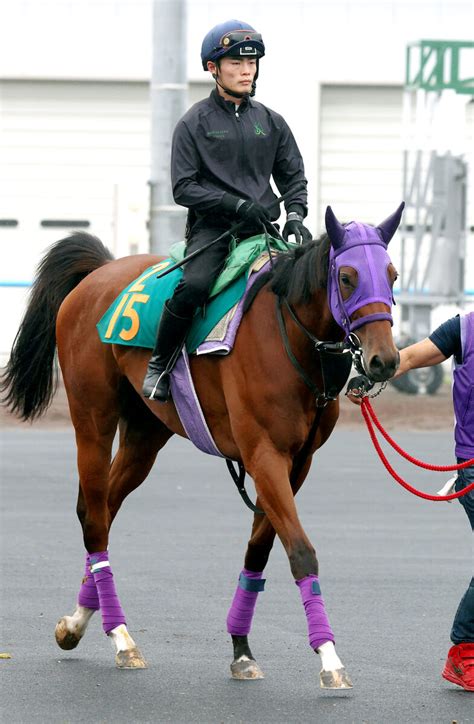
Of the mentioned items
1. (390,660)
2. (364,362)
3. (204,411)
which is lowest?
(390,660)

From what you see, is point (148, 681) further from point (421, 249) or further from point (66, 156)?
point (66, 156)

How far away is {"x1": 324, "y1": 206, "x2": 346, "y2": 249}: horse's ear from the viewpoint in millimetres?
6680

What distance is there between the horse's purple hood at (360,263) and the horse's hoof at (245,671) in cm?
167

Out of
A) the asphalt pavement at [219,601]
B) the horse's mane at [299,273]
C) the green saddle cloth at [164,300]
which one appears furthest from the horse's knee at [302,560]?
the green saddle cloth at [164,300]

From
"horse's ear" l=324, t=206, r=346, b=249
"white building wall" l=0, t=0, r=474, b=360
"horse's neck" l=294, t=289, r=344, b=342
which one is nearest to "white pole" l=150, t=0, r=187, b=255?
"white building wall" l=0, t=0, r=474, b=360

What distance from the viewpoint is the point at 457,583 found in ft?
32.3

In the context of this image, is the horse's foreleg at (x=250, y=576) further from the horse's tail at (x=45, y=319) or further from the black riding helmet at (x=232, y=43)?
the horse's tail at (x=45, y=319)

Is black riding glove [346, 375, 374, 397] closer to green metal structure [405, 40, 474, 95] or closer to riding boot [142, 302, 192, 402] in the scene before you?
riding boot [142, 302, 192, 402]

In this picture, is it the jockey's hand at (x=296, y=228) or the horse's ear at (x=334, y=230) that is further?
the jockey's hand at (x=296, y=228)

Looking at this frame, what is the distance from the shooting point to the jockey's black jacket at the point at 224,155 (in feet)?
25.2

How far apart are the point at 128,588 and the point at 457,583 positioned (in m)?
2.01

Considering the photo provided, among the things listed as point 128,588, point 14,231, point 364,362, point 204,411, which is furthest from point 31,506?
point 14,231

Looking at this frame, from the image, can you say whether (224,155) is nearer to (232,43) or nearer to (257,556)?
(232,43)

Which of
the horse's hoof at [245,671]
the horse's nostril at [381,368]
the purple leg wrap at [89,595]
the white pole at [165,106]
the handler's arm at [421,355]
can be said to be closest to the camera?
the horse's nostril at [381,368]
